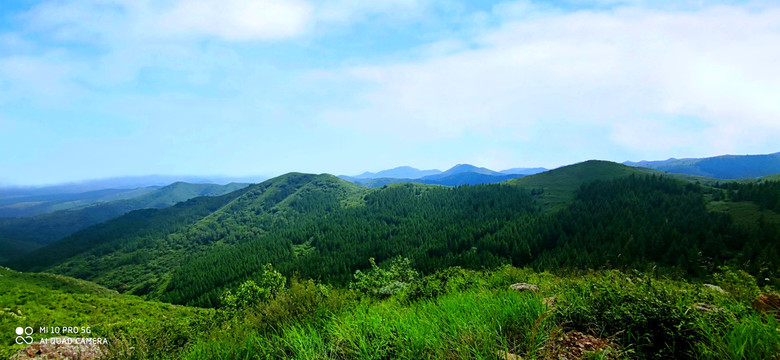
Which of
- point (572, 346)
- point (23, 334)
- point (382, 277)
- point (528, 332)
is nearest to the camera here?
point (528, 332)

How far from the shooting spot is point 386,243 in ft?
549

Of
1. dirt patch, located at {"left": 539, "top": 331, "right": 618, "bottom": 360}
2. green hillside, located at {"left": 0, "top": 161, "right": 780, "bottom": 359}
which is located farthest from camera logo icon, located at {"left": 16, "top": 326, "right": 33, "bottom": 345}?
dirt patch, located at {"left": 539, "top": 331, "right": 618, "bottom": 360}

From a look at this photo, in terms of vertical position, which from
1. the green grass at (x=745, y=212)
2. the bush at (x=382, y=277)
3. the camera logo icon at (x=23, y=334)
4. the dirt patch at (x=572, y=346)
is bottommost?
the green grass at (x=745, y=212)

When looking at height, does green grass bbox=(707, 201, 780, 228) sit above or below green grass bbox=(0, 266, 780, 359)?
below

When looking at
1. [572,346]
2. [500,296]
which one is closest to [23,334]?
[500,296]

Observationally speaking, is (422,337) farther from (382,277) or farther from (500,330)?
(382,277)

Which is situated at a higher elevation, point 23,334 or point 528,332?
point 528,332

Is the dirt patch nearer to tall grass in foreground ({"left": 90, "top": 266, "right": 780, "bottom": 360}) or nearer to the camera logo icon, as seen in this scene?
tall grass in foreground ({"left": 90, "top": 266, "right": 780, "bottom": 360})

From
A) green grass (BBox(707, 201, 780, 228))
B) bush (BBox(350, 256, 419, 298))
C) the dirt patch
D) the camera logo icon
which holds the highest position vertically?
the dirt patch

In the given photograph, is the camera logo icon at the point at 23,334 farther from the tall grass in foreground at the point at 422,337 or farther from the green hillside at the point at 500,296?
the tall grass in foreground at the point at 422,337

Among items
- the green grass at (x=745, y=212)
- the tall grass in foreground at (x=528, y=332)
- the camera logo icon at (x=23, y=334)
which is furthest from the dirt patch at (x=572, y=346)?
the green grass at (x=745, y=212)

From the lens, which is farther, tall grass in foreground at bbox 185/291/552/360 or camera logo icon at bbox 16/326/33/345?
camera logo icon at bbox 16/326/33/345

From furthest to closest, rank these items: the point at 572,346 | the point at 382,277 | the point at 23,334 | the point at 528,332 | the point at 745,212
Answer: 1. the point at 745,212
2. the point at 382,277
3. the point at 23,334
4. the point at 572,346
5. the point at 528,332

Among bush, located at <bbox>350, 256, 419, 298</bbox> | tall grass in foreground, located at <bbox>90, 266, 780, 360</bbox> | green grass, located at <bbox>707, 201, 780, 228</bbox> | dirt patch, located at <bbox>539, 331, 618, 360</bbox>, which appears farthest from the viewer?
green grass, located at <bbox>707, 201, 780, 228</bbox>
